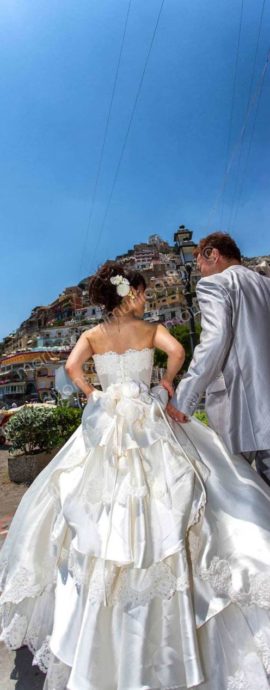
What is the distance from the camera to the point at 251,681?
6.03ft

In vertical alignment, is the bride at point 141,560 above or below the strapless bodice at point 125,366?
below

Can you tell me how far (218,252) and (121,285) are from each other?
27.7 inches

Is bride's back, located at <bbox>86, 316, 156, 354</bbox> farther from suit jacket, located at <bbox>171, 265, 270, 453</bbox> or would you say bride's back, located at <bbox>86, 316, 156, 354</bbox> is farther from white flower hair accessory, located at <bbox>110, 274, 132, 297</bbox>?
suit jacket, located at <bbox>171, 265, 270, 453</bbox>

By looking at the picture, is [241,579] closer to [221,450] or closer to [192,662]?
[192,662]

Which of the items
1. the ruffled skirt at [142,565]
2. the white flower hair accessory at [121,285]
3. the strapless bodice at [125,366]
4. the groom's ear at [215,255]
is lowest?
the ruffled skirt at [142,565]

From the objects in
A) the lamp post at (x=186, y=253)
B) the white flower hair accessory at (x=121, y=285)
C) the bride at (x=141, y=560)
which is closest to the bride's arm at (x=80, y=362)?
the bride at (x=141, y=560)

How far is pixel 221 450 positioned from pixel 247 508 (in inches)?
16.0

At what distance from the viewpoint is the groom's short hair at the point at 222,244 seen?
2973mm

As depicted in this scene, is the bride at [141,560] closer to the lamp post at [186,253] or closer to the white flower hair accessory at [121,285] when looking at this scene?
the white flower hair accessory at [121,285]

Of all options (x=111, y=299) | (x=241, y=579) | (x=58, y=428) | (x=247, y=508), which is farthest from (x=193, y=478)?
(x=58, y=428)

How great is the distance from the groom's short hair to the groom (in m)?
0.38

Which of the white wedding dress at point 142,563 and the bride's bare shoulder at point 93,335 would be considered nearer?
the white wedding dress at point 142,563

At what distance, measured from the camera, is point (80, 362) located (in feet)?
9.37

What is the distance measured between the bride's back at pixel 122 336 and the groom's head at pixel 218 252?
598 millimetres
